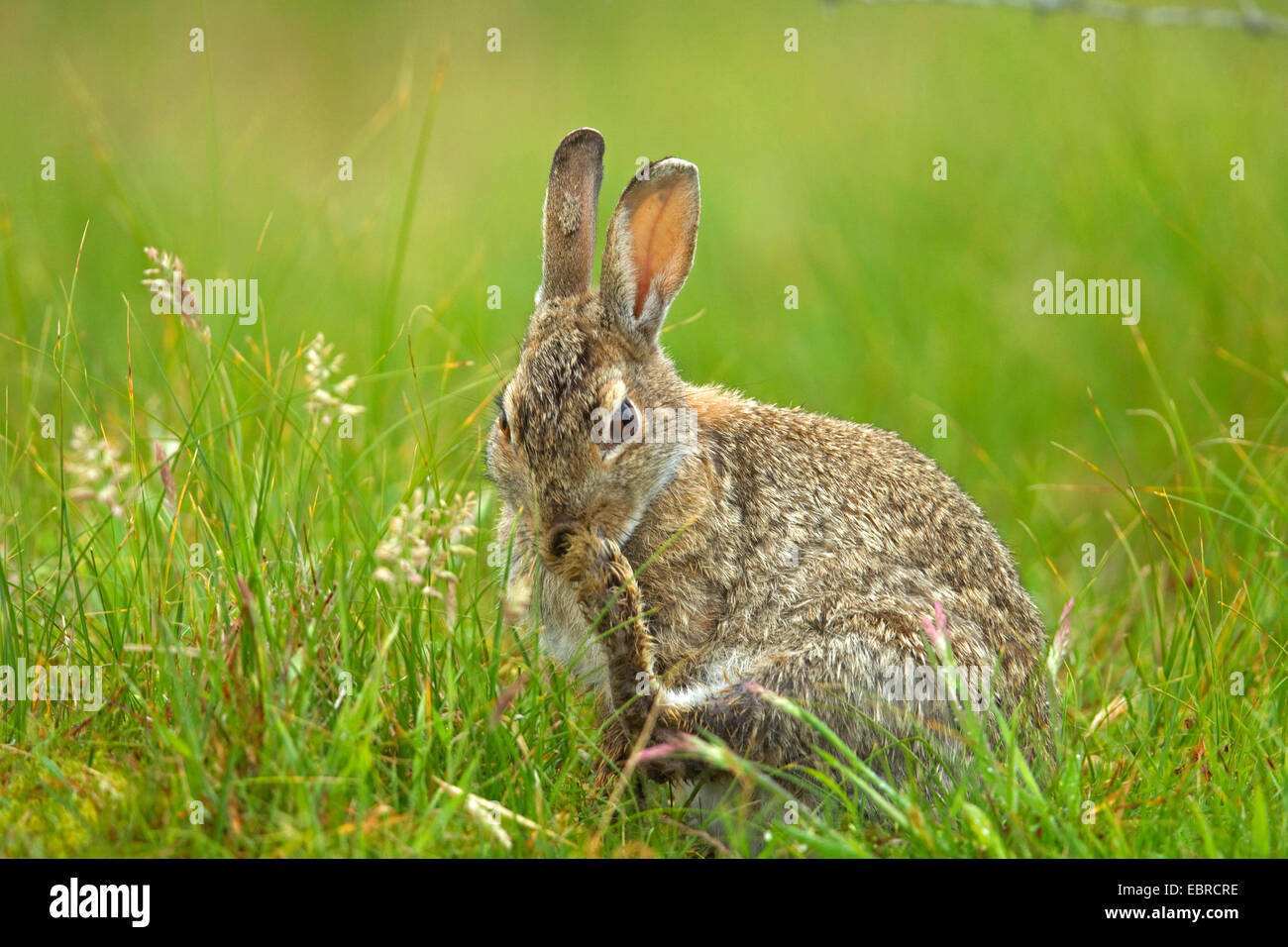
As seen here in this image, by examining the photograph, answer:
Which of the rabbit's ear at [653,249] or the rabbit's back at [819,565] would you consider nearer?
the rabbit's back at [819,565]

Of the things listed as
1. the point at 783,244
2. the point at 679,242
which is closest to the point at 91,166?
the point at 783,244

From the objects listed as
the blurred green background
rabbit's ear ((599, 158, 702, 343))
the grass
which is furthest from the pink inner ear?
the blurred green background

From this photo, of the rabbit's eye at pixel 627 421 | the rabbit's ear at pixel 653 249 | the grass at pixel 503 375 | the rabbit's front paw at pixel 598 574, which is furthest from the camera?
the rabbit's ear at pixel 653 249

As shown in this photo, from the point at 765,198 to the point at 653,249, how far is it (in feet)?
20.8

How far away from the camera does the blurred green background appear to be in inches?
307

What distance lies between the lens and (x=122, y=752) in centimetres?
417

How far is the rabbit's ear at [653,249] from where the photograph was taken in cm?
523

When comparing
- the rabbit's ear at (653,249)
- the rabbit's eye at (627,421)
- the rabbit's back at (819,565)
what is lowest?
the rabbit's back at (819,565)

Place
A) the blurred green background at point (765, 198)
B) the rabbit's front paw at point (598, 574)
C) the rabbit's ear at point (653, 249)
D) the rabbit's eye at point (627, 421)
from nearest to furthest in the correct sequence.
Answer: the rabbit's front paw at point (598, 574)
the rabbit's eye at point (627, 421)
the rabbit's ear at point (653, 249)
the blurred green background at point (765, 198)

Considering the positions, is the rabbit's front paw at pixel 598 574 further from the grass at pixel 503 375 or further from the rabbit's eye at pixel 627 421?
the rabbit's eye at pixel 627 421

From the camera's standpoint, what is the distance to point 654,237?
534cm

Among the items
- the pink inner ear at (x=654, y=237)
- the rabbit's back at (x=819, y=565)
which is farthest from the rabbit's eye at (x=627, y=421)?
the pink inner ear at (x=654, y=237)

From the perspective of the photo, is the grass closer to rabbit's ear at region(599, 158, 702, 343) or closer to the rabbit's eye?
the rabbit's eye

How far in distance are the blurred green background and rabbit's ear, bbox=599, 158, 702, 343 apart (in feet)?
3.61
